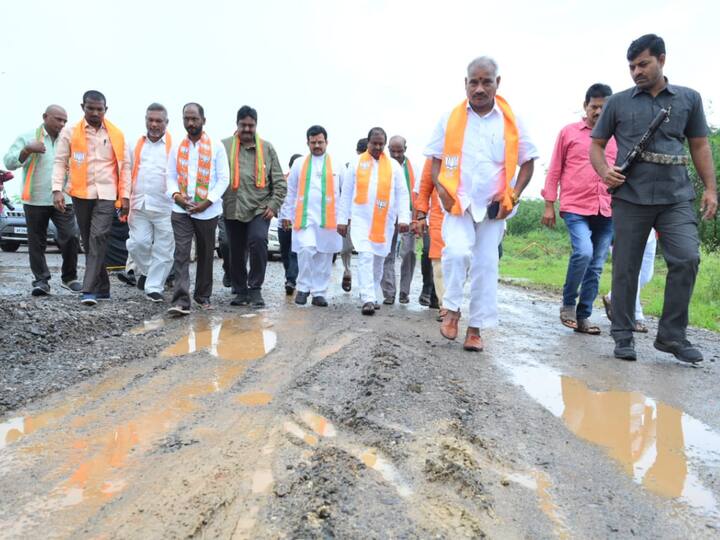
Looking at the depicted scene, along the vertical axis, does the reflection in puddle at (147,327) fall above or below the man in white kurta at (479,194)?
Answer: below

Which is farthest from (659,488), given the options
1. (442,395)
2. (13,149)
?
(13,149)

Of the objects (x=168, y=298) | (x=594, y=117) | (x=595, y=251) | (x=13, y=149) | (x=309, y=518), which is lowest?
(x=168, y=298)

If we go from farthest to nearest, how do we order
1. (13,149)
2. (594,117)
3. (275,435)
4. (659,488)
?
(13,149) → (594,117) → (275,435) → (659,488)

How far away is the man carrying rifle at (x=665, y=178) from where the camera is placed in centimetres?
400

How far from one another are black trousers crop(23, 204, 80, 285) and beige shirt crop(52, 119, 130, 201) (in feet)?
1.80

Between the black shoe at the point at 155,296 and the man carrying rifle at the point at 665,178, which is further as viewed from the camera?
the black shoe at the point at 155,296

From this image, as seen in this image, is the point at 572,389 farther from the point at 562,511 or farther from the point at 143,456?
the point at 143,456

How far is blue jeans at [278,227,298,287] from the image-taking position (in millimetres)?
7836

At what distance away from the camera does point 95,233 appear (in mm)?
5730

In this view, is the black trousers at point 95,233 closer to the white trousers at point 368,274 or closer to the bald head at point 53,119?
the bald head at point 53,119

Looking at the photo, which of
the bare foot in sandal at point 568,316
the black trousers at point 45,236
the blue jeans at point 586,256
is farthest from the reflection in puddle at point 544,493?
the black trousers at point 45,236

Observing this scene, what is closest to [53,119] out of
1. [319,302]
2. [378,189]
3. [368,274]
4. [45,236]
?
[45,236]

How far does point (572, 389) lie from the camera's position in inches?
132

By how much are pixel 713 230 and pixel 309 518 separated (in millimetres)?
15345
